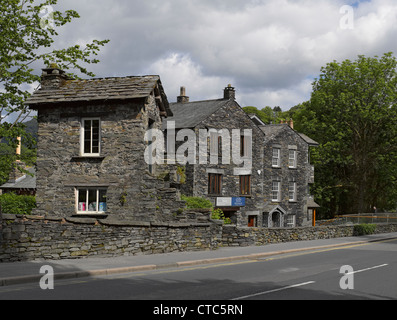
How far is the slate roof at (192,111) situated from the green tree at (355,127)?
17.3 m

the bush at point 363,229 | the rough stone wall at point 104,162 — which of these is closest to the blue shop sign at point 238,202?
the bush at point 363,229

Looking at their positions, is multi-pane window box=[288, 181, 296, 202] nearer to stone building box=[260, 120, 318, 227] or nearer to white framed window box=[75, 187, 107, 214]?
stone building box=[260, 120, 318, 227]

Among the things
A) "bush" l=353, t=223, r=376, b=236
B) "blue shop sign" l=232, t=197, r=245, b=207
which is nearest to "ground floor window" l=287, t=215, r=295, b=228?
"bush" l=353, t=223, r=376, b=236

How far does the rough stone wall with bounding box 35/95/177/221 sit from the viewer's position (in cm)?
2273

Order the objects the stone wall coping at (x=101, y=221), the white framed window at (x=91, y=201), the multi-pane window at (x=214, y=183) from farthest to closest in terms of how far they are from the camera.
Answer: the multi-pane window at (x=214, y=183) → the white framed window at (x=91, y=201) → the stone wall coping at (x=101, y=221)

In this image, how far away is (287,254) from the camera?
22.7 metres

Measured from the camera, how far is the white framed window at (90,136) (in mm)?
23641

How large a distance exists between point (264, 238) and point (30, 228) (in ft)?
45.0

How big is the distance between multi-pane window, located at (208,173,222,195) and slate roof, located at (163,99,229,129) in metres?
4.35

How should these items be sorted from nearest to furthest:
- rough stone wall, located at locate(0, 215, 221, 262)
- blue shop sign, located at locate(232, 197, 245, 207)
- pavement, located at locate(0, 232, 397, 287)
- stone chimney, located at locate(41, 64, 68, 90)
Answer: pavement, located at locate(0, 232, 397, 287)
rough stone wall, located at locate(0, 215, 221, 262)
stone chimney, located at locate(41, 64, 68, 90)
blue shop sign, located at locate(232, 197, 245, 207)

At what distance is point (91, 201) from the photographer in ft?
77.6

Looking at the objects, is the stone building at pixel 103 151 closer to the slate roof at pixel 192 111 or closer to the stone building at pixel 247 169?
the slate roof at pixel 192 111

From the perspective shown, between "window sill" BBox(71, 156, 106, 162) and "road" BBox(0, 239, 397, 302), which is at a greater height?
"window sill" BBox(71, 156, 106, 162)
